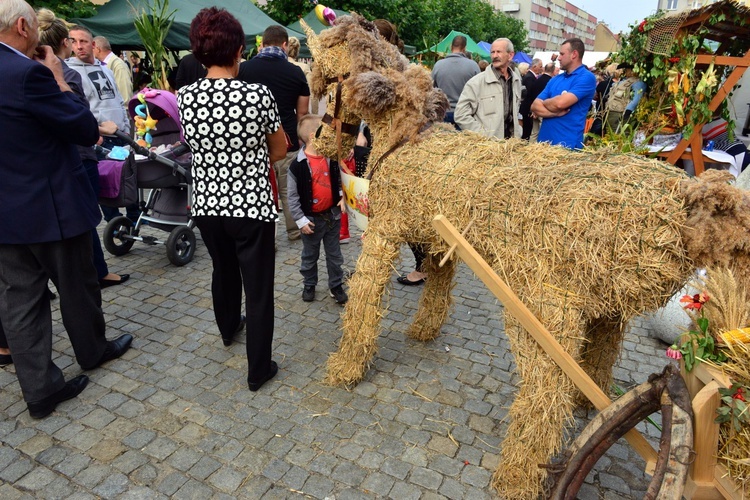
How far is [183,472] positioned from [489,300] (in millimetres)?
3365

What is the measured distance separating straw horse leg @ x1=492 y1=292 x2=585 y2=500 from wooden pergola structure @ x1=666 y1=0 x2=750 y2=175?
4451 mm

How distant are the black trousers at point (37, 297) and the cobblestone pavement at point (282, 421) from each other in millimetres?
317

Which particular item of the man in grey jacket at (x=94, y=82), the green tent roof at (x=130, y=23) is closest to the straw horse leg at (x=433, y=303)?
the man in grey jacket at (x=94, y=82)

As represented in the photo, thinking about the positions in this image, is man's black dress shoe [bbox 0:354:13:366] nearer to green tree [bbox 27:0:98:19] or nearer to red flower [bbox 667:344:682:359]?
red flower [bbox 667:344:682:359]

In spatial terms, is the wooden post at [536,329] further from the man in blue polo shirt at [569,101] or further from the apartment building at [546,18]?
the apartment building at [546,18]

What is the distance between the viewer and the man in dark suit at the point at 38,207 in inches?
107

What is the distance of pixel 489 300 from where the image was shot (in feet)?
16.5

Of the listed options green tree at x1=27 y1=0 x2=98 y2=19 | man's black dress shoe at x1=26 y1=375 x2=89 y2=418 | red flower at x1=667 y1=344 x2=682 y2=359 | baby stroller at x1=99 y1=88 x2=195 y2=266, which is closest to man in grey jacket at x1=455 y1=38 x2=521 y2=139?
baby stroller at x1=99 y1=88 x2=195 y2=266

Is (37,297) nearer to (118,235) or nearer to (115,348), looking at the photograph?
(115,348)

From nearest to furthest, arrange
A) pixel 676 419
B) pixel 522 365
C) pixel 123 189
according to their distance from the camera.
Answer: pixel 676 419 < pixel 522 365 < pixel 123 189

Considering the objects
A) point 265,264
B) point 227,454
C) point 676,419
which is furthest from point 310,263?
point 676,419

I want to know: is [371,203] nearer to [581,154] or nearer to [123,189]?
[581,154]

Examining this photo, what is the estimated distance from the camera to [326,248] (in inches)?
191

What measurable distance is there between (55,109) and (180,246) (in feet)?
9.83
